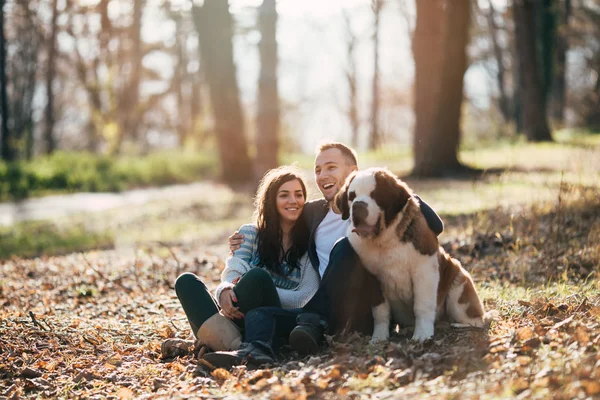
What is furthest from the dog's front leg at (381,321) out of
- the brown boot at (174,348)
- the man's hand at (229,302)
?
the brown boot at (174,348)

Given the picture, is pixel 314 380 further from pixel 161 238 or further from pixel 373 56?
pixel 373 56

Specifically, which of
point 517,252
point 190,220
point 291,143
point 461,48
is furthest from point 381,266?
point 291,143

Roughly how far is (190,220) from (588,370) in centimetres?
1356

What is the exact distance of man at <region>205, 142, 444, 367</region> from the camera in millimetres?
4828

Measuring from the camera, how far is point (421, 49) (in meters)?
16.6

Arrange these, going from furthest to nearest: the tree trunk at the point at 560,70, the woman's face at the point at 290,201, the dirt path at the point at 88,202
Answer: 1. the tree trunk at the point at 560,70
2. the dirt path at the point at 88,202
3. the woman's face at the point at 290,201

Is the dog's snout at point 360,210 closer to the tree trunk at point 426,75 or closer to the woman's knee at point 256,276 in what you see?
the woman's knee at point 256,276

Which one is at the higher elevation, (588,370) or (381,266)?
(381,266)

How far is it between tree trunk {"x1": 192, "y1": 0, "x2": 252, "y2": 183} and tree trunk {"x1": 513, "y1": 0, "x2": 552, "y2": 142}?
953cm

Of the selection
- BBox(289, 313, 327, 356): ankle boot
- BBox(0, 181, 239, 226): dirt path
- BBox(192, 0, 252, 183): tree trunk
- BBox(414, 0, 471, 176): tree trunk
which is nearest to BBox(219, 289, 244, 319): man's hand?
BBox(289, 313, 327, 356): ankle boot

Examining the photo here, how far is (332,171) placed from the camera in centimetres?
547

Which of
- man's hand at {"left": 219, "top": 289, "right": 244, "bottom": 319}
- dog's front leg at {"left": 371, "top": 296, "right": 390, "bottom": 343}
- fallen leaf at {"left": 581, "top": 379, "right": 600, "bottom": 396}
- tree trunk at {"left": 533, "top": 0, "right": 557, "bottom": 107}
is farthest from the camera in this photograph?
tree trunk at {"left": 533, "top": 0, "right": 557, "bottom": 107}

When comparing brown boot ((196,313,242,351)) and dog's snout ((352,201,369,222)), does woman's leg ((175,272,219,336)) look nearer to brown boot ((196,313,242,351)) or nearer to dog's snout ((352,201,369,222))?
brown boot ((196,313,242,351))

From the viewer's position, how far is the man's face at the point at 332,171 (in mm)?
5473
